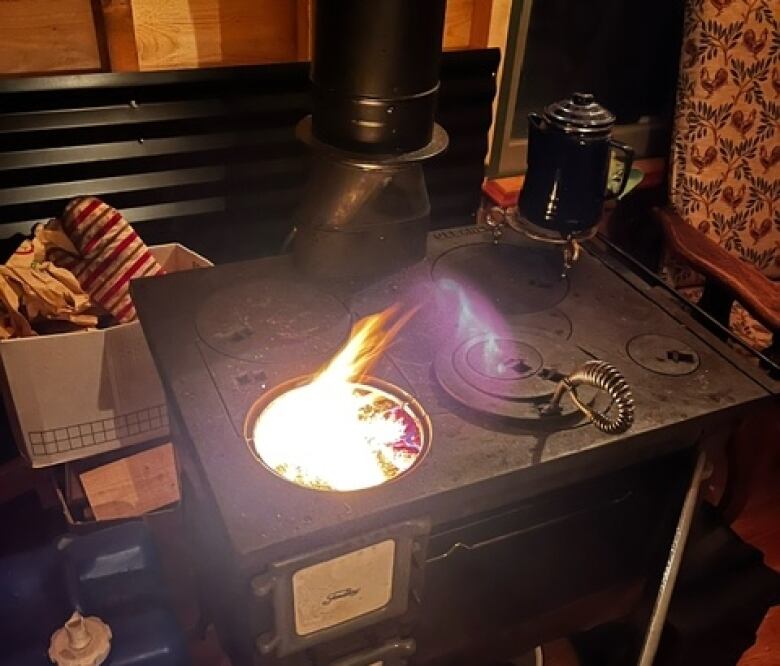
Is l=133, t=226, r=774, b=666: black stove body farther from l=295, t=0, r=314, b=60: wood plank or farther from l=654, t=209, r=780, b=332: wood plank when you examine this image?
l=295, t=0, r=314, b=60: wood plank

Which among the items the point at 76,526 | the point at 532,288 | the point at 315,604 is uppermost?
the point at 532,288

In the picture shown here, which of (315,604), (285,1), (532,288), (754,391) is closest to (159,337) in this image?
(315,604)

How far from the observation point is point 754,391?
49.8 inches

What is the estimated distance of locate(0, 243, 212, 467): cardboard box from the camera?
1.46m

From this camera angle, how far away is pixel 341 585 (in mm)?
1117

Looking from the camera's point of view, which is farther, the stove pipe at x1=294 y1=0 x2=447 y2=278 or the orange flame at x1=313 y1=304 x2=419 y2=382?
the orange flame at x1=313 y1=304 x2=419 y2=382

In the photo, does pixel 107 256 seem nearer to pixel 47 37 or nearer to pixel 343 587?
pixel 47 37

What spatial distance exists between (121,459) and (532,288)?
84 cm

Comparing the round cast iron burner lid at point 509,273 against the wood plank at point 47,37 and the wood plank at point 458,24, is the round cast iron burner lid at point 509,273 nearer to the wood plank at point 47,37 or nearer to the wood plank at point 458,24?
the wood plank at point 458,24

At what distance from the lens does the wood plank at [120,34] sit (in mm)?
1524

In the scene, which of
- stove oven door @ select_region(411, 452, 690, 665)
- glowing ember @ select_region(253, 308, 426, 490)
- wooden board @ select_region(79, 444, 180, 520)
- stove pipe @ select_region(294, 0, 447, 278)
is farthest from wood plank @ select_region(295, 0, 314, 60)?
stove oven door @ select_region(411, 452, 690, 665)

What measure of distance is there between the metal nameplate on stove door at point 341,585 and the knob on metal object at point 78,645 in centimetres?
37

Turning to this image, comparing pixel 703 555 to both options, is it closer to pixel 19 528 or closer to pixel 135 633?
pixel 135 633

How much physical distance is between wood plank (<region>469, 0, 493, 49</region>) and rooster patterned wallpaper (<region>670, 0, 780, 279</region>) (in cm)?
51
